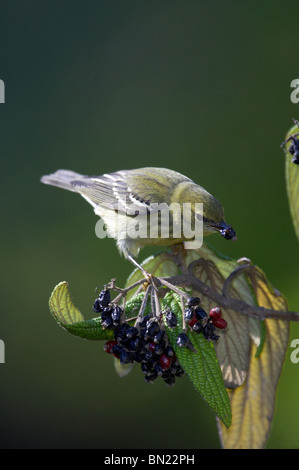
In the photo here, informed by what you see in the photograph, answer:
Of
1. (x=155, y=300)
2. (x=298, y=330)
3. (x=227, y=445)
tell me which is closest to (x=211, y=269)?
(x=155, y=300)

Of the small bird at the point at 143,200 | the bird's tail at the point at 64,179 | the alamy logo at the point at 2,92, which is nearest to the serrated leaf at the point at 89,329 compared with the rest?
the small bird at the point at 143,200

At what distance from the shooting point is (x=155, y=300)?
184 centimetres

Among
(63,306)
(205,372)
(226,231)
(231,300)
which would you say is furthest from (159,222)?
(205,372)

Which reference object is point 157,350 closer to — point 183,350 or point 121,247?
point 183,350

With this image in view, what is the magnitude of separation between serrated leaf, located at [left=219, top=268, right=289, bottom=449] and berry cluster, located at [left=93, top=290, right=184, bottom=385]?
20.0 inches

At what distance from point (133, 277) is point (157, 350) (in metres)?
0.60

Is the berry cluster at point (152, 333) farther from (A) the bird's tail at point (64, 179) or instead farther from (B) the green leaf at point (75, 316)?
(A) the bird's tail at point (64, 179)

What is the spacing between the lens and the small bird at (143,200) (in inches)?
97.6

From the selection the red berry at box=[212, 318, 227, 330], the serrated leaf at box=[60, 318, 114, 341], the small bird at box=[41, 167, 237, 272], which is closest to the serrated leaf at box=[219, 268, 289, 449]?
the small bird at box=[41, 167, 237, 272]

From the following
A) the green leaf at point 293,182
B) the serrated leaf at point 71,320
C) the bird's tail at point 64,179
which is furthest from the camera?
the bird's tail at point 64,179

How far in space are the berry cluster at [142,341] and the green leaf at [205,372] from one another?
0.05 meters

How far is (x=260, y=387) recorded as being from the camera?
89.0 inches

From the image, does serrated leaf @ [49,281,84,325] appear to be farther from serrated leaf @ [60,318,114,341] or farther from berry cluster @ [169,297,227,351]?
berry cluster @ [169,297,227,351]

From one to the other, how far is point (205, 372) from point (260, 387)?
0.63 meters
